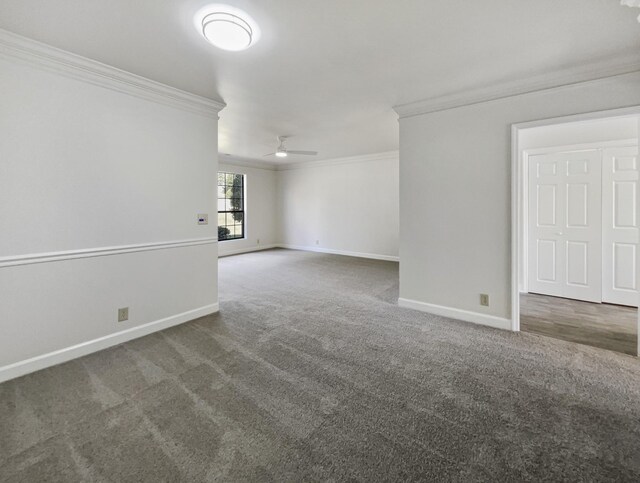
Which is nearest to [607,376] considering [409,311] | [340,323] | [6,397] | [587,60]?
[409,311]

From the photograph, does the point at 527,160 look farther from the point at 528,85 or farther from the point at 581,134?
the point at 528,85

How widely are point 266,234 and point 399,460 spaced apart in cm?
779

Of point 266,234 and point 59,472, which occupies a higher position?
point 266,234

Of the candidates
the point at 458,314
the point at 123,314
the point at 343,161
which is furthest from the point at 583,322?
the point at 343,161

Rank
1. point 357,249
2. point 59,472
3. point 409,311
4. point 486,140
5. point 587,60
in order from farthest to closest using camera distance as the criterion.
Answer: point 357,249 < point 409,311 < point 486,140 < point 587,60 < point 59,472

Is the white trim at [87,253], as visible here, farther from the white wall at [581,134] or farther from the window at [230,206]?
the window at [230,206]

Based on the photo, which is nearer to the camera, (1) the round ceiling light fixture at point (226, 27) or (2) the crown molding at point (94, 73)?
(1) the round ceiling light fixture at point (226, 27)

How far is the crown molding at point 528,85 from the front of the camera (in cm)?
242

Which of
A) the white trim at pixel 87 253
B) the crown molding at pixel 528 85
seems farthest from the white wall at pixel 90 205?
the crown molding at pixel 528 85

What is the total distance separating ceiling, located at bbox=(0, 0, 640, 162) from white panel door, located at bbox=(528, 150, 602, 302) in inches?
78.1

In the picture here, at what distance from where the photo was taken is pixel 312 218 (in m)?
8.36

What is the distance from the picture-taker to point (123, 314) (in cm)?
280

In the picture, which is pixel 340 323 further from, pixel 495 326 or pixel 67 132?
pixel 67 132

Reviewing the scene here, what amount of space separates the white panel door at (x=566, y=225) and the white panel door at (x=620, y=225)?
7cm
